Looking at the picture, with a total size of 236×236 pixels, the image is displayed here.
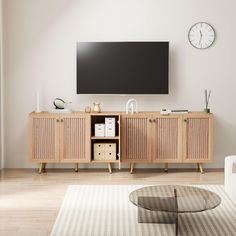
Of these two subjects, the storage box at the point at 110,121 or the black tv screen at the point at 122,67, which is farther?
the black tv screen at the point at 122,67

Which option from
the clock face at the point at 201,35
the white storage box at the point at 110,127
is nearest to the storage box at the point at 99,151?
the white storage box at the point at 110,127

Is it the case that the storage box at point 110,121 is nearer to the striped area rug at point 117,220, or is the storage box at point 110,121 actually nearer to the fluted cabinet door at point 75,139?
the fluted cabinet door at point 75,139

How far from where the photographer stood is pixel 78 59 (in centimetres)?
644

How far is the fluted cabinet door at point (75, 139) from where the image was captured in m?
6.28

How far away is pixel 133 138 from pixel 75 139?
71 centimetres

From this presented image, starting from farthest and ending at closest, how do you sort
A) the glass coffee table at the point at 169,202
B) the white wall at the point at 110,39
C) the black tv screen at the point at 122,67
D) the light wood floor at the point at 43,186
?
1. the white wall at the point at 110,39
2. the black tv screen at the point at 122,67
3. the light wood floor at the point at 43,186
4. the glass coffee table at the point at 169,202

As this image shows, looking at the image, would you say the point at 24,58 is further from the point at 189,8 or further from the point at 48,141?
the point at 189,8

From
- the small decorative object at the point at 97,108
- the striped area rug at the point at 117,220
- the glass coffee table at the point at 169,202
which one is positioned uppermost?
the small decorative object at the point at 97,108

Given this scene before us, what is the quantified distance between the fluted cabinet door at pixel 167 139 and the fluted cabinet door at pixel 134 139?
101 mm

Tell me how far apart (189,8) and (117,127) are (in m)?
1.77

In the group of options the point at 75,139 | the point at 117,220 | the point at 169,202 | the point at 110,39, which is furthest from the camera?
the point at 110,39

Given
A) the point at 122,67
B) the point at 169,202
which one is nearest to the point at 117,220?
the point at 169,202

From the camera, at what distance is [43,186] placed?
5707 mm

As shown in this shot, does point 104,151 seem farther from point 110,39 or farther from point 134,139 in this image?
point 110,39
